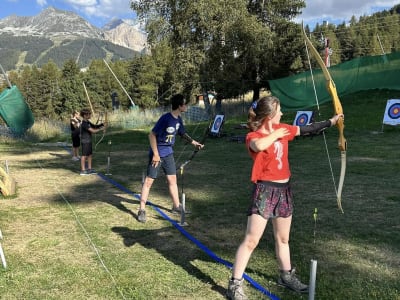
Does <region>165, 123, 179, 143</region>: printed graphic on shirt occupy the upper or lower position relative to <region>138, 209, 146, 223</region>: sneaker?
upper

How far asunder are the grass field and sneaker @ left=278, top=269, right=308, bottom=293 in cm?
6

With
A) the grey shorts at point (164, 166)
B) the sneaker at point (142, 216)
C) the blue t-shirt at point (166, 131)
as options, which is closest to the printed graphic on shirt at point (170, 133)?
the blue t-shirt at point (166, 131)

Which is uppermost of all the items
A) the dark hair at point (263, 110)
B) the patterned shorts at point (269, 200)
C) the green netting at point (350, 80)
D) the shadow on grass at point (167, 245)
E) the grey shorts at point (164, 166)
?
the green netting at point (350, 80)

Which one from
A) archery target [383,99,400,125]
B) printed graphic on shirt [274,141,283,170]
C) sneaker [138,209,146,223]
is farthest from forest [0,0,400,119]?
printed graphic on shirt [274,141,283,170]

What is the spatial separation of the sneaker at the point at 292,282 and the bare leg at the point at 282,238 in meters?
0.05

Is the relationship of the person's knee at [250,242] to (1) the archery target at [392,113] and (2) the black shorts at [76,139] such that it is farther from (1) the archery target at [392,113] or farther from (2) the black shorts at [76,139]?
(1) the archery target at [392,113]

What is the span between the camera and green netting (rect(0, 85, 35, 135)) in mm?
15609

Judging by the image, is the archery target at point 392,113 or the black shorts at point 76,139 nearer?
the black shorts at point 76,139

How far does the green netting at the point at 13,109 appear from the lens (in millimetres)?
15609

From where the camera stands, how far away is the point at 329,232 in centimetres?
492

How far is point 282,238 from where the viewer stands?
336cm

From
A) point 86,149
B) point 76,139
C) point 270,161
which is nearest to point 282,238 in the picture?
point 270,161

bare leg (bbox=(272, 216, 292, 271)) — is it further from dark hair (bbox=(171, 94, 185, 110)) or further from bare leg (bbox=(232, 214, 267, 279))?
dark hair (bbox=(171, 94, 185, 110))

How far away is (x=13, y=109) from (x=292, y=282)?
50.0 feet
